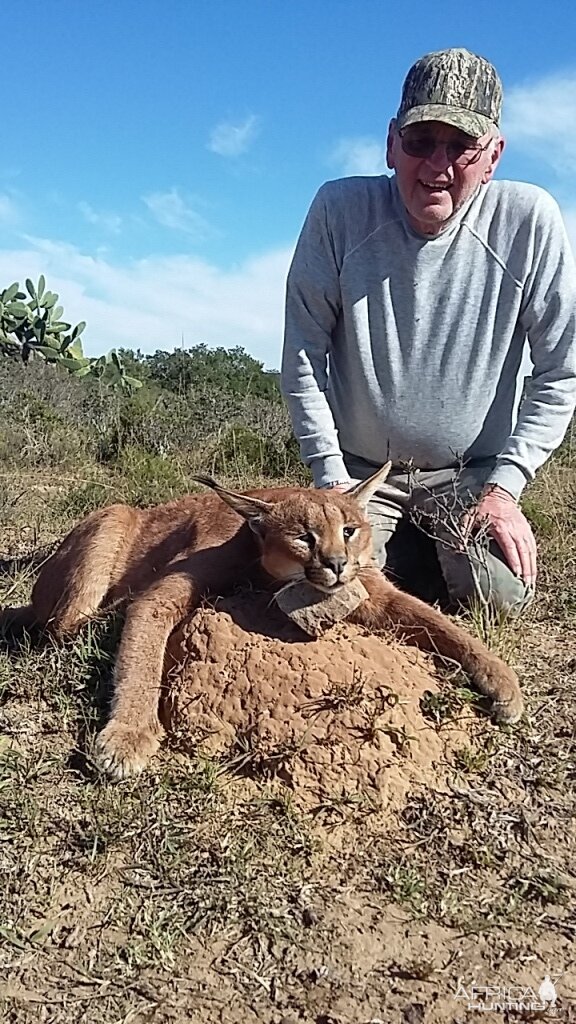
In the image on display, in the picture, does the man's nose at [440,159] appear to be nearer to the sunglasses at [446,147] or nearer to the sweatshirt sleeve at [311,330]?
the sunglasses at [446,147]

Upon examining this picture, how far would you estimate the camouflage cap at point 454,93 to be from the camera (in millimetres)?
4031

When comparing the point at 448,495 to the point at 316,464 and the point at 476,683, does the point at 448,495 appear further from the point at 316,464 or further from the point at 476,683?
the point at 476,683

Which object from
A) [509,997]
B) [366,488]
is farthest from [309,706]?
[509,997]

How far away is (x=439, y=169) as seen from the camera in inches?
165

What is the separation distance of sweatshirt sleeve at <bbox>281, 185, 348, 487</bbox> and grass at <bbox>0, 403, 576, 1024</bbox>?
5.47ft

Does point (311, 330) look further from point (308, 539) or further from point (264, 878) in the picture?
point (264, 878)

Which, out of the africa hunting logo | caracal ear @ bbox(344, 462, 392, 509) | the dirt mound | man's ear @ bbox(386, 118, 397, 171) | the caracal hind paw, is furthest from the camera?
man's ear @ bbox(386, 118, 397, 171)

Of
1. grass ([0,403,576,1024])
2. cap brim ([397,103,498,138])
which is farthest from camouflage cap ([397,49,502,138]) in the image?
grass ([0,403,576,1024])

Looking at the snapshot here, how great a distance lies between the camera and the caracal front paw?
3125mm

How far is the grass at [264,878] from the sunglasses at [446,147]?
2391mm

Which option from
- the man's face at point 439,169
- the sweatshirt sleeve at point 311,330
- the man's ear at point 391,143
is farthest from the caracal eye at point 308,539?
the man's ear at point 391,143

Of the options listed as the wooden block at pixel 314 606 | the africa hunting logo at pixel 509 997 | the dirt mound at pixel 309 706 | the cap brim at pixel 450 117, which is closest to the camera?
the africa hunting logo at pixel 509 997

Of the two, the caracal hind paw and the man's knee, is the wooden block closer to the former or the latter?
the caracal hind paw

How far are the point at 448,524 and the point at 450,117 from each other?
1.87 meters
